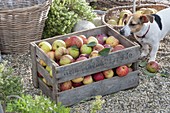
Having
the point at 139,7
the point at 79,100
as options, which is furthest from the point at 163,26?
the point at 79,100

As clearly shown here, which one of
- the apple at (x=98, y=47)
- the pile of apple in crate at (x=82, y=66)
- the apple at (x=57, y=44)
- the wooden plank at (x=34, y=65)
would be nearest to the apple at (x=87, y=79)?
the pile of apple in crate at (x=82, y=66)

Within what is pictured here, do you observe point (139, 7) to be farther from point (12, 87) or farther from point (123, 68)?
point (12, 87)

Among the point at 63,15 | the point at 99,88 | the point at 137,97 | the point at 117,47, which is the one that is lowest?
the point at 137,97

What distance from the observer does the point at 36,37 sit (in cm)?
451

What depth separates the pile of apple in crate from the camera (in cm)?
341

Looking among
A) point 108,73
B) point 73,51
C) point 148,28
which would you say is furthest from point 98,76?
point 148,28

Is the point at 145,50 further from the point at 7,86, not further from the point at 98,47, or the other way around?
the point at 7,86

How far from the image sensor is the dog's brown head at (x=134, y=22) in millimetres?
3963

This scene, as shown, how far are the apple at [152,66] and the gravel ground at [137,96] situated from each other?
0.06 m

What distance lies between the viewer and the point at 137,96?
3.72m

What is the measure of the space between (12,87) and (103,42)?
1025 millimetres

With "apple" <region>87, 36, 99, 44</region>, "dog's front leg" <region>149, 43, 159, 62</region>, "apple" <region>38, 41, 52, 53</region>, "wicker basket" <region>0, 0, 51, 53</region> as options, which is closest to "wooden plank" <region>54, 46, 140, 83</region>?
"apple" <region>87, 36, 99, 44</region>

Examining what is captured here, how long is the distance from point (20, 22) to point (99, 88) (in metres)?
1.22

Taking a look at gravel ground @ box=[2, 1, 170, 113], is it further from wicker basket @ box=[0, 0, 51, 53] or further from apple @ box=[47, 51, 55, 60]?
apple @ box=[47, 51, 55, 60]
